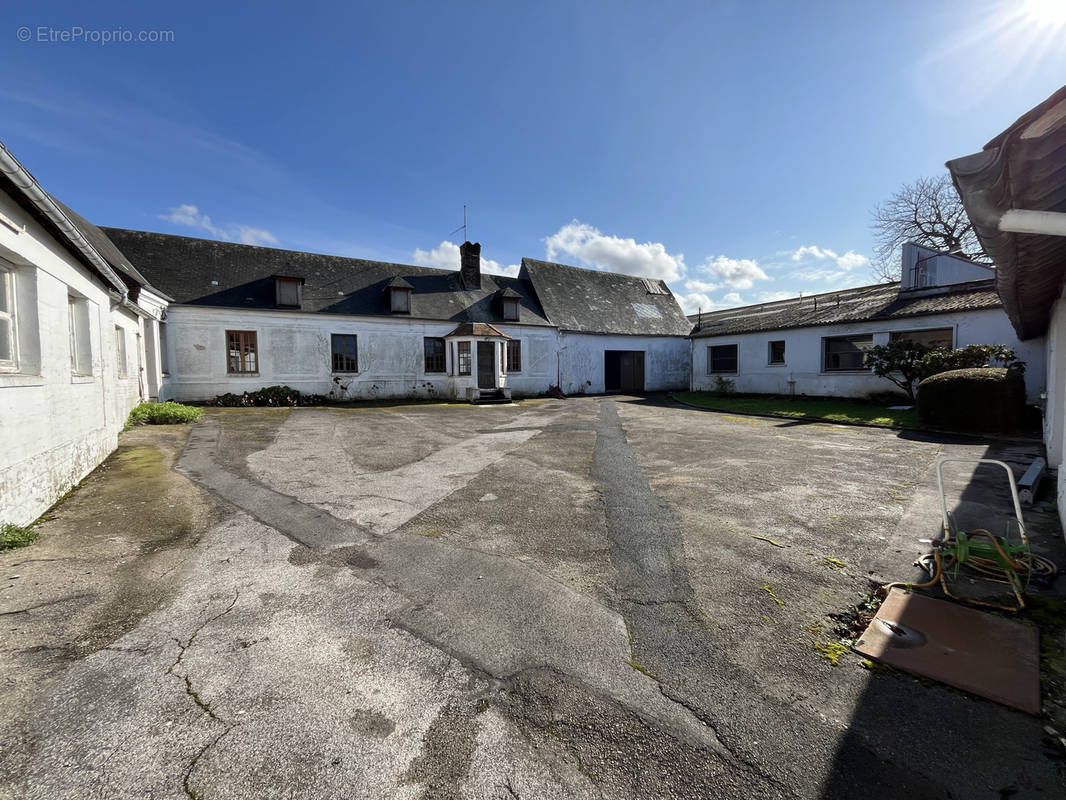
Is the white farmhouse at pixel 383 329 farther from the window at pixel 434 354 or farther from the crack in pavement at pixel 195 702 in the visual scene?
the crack in pavement at pixel 195 702

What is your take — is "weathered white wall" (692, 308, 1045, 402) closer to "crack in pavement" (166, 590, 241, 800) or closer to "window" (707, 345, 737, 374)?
"window" (707, 345, 737, 374)

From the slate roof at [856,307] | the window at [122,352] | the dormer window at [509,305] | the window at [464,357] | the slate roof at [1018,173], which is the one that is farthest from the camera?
the dormer window at [509,305]

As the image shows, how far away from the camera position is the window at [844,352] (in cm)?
1794

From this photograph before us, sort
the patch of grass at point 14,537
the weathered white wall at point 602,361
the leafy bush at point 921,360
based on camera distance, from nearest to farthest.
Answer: the patch of grass at point 14,537 < the leafy bush at point 921,360 < the weathered white wall at point 602,361

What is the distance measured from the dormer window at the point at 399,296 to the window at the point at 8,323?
15.1 m

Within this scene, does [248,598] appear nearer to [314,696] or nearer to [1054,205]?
[314,696]

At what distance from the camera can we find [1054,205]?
97.3 inches

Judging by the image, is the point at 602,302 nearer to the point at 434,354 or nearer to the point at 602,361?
the point at 602,361

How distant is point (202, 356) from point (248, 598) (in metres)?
17.1

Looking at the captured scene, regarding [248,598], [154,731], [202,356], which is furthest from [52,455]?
[202,356]

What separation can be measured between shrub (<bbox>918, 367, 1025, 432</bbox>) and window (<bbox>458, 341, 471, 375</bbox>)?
15.6 metres

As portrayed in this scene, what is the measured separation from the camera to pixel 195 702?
7.42 ft

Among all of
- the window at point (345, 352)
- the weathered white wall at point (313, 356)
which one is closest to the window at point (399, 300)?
the weathered white wall at point (313, 356)

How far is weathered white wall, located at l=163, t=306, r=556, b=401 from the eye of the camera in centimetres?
1645
